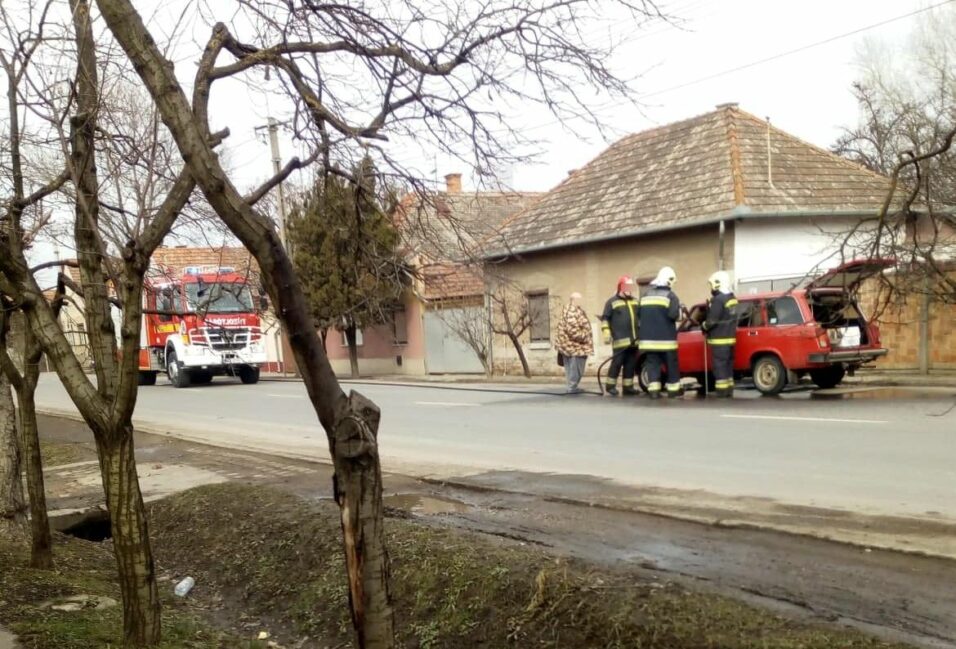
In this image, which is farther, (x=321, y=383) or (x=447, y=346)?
(x=447, y=346)

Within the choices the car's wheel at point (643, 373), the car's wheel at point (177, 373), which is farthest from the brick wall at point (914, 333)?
the car's wheel at point (177, 373)

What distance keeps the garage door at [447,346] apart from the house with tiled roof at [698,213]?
6.68 feet

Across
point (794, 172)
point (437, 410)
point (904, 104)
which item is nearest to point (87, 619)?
point (437, 410)

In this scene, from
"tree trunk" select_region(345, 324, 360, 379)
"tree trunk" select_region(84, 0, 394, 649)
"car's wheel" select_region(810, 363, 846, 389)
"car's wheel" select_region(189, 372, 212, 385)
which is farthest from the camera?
"tree trunk" select_region(345, 324, 360, 379)

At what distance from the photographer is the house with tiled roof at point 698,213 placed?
19.2 metres

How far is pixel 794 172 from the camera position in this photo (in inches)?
814

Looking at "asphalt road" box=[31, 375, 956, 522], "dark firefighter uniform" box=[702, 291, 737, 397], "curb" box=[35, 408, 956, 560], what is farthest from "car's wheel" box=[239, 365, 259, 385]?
"curb" box=[35, 408, 956, 560]

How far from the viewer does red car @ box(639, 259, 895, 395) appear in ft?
43.8

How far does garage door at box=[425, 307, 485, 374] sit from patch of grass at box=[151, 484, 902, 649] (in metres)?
19.4

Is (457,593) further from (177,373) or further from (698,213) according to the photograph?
(177,373)

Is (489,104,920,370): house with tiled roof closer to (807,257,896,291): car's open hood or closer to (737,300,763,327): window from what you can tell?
(737,300,763,327): window

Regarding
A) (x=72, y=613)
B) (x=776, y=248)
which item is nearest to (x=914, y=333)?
(x=776, y=248)

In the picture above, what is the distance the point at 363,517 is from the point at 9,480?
14.8 feet

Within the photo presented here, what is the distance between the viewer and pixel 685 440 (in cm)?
978
